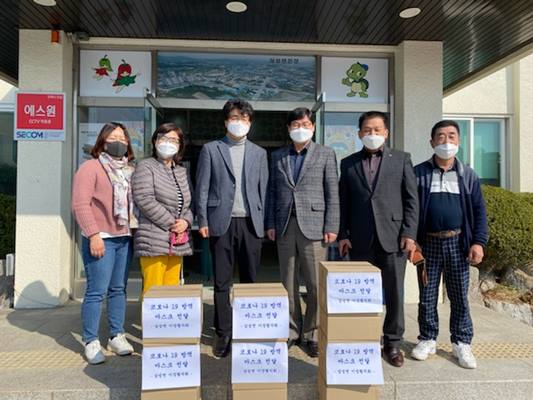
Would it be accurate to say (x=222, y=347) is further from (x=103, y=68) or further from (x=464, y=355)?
(x=103, y=68)

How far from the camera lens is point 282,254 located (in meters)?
3.26

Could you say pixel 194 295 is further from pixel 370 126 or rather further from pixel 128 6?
pixel 128 6

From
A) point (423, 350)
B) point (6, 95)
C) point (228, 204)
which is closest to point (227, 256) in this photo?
point (228, 204)

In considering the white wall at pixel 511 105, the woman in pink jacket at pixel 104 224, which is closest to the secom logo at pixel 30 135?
the woman in pink jacket at pixel 104 224

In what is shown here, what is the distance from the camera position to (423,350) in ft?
10.5

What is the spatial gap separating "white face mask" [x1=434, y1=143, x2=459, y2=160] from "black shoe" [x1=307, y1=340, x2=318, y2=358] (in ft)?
5.39

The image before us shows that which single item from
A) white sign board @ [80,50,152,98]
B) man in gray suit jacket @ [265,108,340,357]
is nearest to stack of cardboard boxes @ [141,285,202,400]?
man in gray suit jacket @ [265,108,340,357]

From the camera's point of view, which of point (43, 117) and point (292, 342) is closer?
point (292, 342)

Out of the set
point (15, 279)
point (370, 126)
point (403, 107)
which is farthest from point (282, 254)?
point (15, 279)

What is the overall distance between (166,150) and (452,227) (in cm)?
213

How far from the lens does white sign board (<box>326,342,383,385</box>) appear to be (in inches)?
97.7

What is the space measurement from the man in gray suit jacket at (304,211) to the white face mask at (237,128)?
334 mm

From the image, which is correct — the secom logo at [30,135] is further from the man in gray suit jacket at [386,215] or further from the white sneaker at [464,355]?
the white sneaker at [464,355]

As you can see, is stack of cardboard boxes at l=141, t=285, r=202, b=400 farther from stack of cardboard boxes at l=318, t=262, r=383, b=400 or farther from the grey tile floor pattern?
stack of cardboard boxes at l=318, t=262, r=383, b=400
